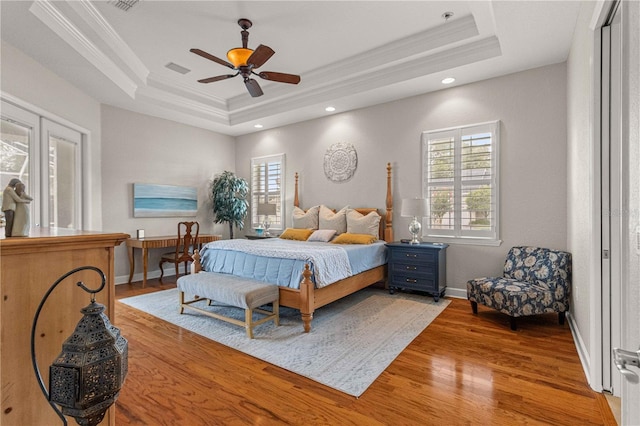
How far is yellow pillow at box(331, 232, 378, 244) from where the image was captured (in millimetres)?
4707

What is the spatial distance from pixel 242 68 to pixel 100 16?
1.58m

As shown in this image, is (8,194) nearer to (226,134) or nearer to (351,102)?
(351,102)

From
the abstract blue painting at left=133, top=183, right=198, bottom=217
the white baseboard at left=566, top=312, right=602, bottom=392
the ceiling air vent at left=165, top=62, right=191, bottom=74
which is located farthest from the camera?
the abstract blue painting at left=133, top=183, right=198, bottom=217

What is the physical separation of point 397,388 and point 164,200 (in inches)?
211

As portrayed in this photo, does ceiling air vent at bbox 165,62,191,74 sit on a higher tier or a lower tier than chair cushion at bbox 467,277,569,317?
higher

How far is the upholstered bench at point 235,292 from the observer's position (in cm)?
313

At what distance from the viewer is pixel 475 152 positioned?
439 cm

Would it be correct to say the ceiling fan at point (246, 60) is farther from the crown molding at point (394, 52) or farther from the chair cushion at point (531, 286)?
the chair cushion at point (531, 286)

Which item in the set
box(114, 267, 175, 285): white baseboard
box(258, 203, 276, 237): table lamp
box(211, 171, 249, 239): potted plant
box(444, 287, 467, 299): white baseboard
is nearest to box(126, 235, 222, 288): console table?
box(114, 267, 175, 285): white baseboard

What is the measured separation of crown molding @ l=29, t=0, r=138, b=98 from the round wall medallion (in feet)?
10.7

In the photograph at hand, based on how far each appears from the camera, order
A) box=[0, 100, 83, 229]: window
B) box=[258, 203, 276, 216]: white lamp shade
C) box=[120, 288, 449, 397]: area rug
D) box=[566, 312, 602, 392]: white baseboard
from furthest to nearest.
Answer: box=[258, 203, 276, 216]: white lamp shade → box=[0, 100, 83, 229]: window → box=[120, 288, 449, 397]: area rug → box=[566, 312, 602, 392]: white baseboard

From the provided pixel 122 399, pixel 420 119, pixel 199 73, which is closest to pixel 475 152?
pixel 420 119

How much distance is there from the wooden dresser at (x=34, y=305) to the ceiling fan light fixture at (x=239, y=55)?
2712 millimetres

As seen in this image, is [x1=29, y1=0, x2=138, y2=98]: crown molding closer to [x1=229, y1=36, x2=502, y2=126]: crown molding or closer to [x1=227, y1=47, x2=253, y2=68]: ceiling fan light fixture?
[x1=227, y1=47, x2=253, y2=68]: ceiling fan light fixture
